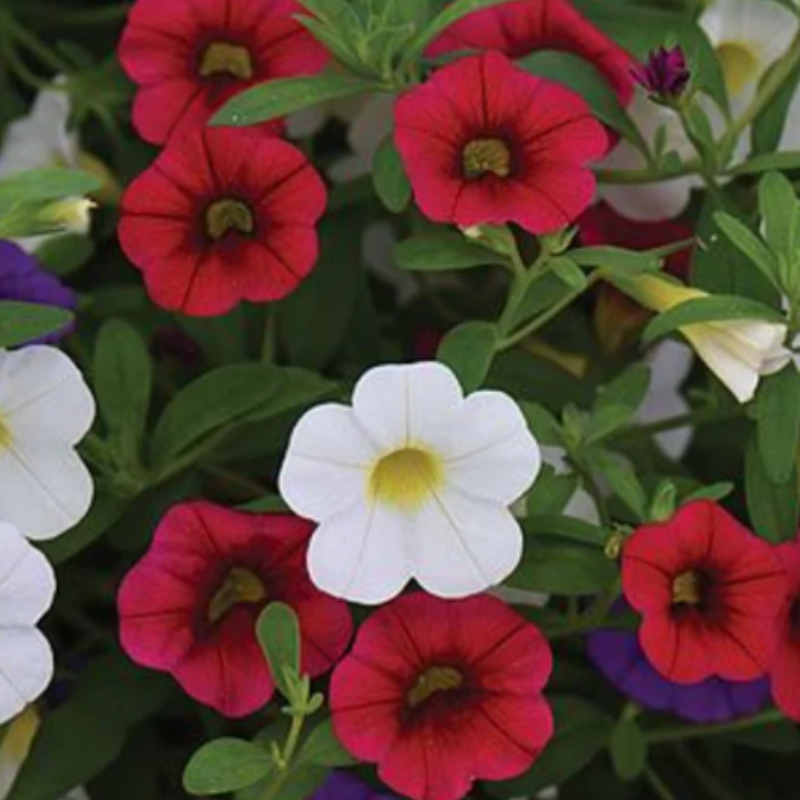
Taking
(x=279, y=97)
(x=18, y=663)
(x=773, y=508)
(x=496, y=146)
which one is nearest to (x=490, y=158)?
(x=496, y=146)

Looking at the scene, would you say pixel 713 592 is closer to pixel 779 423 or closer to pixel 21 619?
pixel 779 423

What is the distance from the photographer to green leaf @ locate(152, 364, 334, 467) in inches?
41.3

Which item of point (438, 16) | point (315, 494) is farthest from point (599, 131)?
point (315, 494)

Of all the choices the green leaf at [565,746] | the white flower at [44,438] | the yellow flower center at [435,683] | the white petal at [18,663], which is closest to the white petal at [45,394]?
the white flower at [44,438]

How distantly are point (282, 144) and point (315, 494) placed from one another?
0.20 m

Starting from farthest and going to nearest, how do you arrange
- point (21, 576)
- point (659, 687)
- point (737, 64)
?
point (737, 64) < point (659, 687) < point (21, 576)

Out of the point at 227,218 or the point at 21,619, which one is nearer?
the point at 21,619

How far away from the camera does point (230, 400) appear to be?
1.06 m

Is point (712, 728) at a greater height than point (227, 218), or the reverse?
point (227, 218)

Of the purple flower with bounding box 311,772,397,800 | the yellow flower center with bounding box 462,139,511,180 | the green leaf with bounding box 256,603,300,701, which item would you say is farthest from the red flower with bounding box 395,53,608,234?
the purple flower with bounding box 311,772,397,800

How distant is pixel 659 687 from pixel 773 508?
14 cm

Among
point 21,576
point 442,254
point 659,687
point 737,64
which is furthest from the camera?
point 737,64

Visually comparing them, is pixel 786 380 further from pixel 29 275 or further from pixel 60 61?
pixel 60 61

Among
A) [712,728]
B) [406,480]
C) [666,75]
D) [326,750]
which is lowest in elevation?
[712,728]
